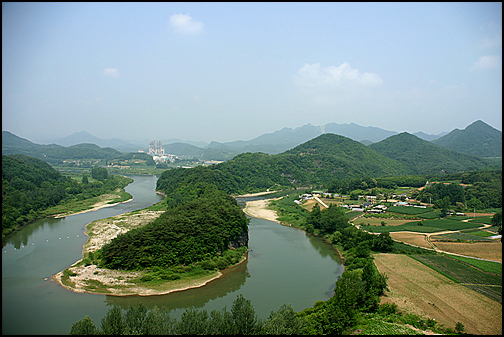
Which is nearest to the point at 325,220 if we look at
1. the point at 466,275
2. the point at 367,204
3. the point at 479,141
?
the point at 367,204

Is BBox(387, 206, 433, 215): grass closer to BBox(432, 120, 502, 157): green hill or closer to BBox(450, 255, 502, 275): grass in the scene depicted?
BBox(450, 255, 502, 275): grass

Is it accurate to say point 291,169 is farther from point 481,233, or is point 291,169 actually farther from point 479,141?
point 479,141

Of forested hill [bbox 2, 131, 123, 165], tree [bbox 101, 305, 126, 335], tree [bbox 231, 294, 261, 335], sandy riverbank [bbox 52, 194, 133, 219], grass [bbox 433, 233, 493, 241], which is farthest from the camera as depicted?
forested hill [bbox 2, 131, 123, 165]

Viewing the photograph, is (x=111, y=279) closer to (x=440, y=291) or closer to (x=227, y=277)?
(x=227, y=277)

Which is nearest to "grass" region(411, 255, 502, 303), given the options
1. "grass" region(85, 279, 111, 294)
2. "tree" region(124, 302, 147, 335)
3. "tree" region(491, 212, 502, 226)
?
"tree" region(491, 212, 502, 226)

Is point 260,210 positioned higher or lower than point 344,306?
lower

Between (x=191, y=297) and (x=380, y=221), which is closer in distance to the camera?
(x=191, y=297)

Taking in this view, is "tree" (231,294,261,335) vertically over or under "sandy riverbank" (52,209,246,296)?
over
